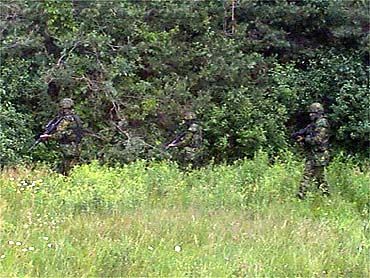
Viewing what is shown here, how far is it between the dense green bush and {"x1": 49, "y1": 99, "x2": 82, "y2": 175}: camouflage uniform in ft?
3.15

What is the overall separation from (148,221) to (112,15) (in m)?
6.63

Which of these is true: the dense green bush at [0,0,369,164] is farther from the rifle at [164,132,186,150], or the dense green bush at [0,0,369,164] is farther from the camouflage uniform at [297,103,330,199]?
the camouflage uniform at [297,103,330,199]

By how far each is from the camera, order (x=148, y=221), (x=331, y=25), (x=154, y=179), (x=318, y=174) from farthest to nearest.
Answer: (x=331, y=25) < (x=318, y=174) < (x=154, y=179) < (x=148, y=221)

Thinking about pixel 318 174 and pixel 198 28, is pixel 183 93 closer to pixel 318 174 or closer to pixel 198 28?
pixel 198 28

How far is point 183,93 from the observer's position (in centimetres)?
1198

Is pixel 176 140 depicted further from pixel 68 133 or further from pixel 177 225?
pixel 177 225

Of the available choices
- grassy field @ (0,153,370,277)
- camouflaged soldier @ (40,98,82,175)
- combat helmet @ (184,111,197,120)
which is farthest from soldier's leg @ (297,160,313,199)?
camouflaged soldier @ (40,98,82,175)

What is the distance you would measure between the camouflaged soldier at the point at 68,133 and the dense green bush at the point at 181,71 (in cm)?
101

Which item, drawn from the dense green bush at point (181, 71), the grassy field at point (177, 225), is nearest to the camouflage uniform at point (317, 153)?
the grassy field at point (177, 225)

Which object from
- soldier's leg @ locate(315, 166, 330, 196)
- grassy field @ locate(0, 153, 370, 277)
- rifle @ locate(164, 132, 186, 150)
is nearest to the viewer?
grassy field @ locate(0, 153, 370, 277)

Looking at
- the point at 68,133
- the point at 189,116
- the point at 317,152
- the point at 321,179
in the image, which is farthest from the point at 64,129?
the point at 321,179

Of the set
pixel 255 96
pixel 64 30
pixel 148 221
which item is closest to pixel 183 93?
pixel 255 96

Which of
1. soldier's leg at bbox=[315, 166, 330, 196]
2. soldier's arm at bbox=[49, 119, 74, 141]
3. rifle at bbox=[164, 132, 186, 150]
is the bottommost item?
rifle at bbox=[164, 132, 186, 150]

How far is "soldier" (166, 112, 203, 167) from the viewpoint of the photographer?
1087 centimetres
